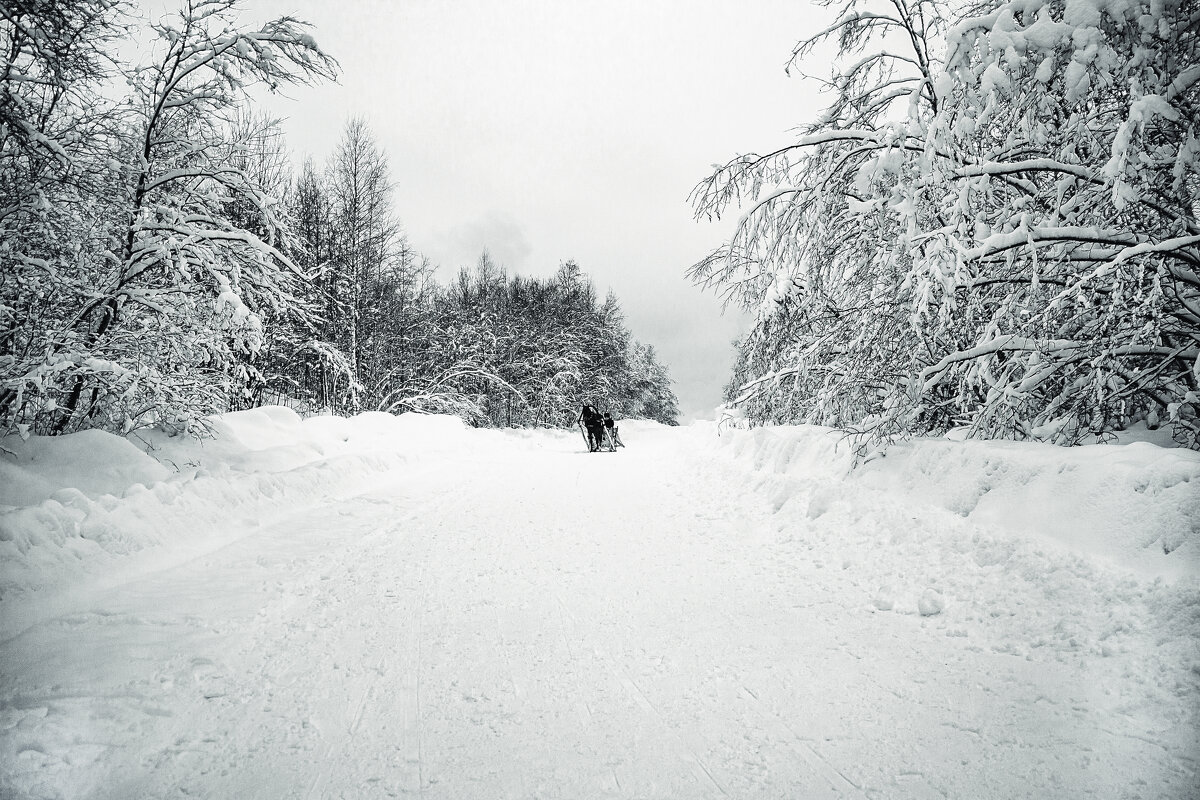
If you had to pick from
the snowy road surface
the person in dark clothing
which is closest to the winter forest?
the snowy road surface

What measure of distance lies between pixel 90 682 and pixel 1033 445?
20.5 ft

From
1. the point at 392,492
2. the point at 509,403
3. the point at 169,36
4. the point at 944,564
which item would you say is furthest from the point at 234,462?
the point at 509,403

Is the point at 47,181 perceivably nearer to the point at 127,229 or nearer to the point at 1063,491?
the point at 127,229

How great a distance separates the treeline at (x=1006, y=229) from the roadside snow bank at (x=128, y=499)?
5.93m

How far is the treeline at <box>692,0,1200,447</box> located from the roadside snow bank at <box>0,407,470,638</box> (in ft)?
19.5

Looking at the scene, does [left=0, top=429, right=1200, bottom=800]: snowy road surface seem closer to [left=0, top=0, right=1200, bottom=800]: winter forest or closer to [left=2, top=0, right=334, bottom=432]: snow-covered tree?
[left=0, top=0, right=1200, bottom=800]: winter forest

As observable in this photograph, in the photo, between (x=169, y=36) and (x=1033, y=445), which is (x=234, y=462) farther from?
(x=1033, y=445)

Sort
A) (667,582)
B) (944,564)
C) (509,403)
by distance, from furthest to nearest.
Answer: (509,403) < (667,582) < (944,564)

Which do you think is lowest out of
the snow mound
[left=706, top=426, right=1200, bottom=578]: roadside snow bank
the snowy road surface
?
the snowy road surface

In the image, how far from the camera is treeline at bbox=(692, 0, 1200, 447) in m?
3.37

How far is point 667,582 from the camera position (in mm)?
4055

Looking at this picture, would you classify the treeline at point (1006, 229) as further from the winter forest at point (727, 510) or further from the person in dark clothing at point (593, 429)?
the person in dark clothing at point (593, 429)

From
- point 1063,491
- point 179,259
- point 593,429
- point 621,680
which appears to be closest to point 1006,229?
point 1063,491

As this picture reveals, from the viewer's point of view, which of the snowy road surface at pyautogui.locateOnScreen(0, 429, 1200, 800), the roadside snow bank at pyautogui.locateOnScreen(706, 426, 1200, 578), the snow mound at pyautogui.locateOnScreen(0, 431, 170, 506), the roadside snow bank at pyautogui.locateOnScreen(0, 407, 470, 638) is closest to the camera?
the snowy road surface at pyautogui.locateOnScreen(0, 429, 1200, 800)
